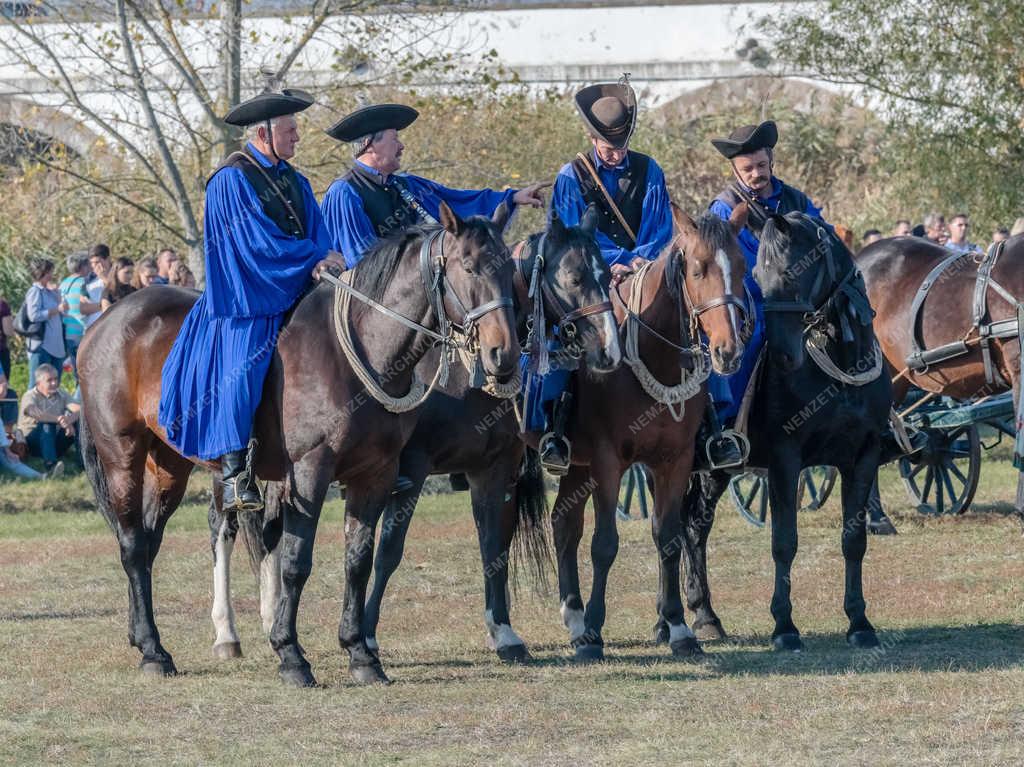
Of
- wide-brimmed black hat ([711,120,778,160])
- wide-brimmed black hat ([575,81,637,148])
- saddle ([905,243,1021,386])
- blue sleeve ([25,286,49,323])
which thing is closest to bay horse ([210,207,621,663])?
wide-brimmed black hat ([575,81,637,148])

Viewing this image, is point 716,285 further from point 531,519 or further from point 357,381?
point 531,519

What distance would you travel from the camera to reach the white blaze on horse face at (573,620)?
8977 millimetres

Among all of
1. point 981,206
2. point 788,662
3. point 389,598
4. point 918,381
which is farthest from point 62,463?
point 981,206

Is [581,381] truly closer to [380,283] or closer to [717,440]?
[717,440]

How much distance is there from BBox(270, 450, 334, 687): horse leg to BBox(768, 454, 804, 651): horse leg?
2.48 metres

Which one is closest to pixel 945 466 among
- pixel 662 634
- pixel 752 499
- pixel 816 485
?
pixel 752 499

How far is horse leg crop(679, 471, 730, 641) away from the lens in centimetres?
940

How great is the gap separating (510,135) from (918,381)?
11.2 meters

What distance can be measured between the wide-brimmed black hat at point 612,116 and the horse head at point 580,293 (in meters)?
1.10

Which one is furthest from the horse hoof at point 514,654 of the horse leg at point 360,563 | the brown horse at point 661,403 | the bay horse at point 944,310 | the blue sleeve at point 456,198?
the bay horse at point 944,310

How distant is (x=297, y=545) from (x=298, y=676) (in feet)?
2.05

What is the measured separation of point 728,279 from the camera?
800 centimetres

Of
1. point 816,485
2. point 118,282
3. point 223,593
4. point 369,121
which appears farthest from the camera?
point 816,485

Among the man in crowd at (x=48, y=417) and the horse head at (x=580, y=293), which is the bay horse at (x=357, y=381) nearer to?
the horse head at (x=580, y=293)
